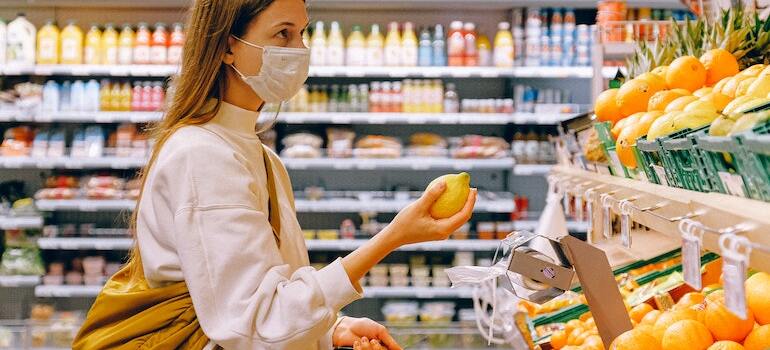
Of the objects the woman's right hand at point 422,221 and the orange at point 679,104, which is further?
the orange at point 679,104

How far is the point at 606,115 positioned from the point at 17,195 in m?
4.26

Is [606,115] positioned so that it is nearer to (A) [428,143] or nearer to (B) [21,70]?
(A) [428,143]

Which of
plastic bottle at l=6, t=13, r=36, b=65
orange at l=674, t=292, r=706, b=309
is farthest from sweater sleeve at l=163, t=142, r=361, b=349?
plastic bottle at l=6, t=13, r=36, b=65

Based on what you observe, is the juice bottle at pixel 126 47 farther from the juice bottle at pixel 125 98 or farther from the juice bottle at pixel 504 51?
the juice bottle at pixel 504 51

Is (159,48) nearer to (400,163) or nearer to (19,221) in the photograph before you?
(19,221)

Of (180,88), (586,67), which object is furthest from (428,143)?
(180,88)

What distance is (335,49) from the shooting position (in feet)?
15.9

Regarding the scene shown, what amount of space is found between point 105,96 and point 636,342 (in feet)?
13.9

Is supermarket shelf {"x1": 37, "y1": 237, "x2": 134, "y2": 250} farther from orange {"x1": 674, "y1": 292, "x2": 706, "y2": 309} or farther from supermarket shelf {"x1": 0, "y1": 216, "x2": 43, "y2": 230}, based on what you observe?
orange {"x1": 674, "y1": 292, "x2": 706, "y2": 309}

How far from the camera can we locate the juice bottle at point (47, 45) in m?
4.84

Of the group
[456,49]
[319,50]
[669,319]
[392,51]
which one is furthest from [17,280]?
[669,319]

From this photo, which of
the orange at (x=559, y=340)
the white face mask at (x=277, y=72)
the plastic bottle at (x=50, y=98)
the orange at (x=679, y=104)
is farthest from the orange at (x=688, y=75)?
the plastic bottle at (x=50, y=98)

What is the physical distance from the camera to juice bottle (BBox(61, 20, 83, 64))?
484 cm

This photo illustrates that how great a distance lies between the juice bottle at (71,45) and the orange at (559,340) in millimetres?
3907
